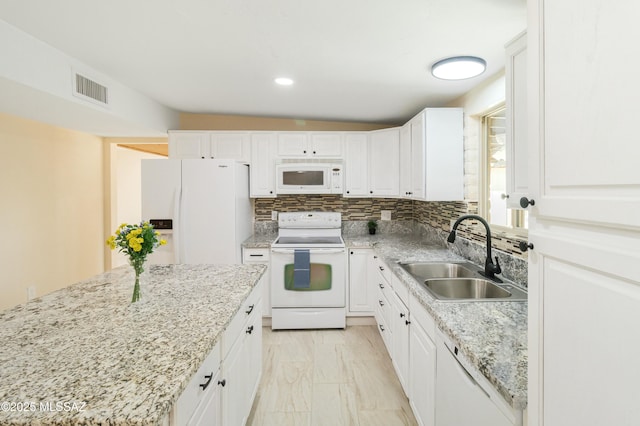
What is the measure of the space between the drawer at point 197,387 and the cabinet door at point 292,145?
2.61m

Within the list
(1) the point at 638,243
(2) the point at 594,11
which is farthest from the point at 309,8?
(1) the point at 638,243

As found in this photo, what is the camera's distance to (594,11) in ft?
1.86

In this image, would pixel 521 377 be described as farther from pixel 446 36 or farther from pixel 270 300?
pixel 270 300

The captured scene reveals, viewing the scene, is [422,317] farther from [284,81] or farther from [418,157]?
Answer: [284,81]

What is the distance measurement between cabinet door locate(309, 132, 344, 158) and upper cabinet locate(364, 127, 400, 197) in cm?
36

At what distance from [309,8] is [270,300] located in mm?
2649

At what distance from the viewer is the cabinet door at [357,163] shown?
11.8 ft

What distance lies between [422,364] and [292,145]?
8.66 ft

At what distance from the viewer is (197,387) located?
1.02 metres

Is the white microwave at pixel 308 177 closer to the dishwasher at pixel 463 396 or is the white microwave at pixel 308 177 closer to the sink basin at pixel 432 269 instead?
the sink basin at pixel 432 269

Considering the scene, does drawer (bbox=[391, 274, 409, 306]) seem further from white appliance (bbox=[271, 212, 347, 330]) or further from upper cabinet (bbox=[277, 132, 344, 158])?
upper cabinet (bbox=[277, 132, 344, 158])

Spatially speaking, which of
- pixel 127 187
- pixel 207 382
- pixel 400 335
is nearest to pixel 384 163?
pixel 400 335

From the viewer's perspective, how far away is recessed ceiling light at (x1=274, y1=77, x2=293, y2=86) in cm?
243

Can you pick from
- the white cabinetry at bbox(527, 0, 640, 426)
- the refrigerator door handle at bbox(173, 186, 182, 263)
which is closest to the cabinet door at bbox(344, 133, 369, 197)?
the refrigerator door handle at bbox(173, 186, 182, 263)
